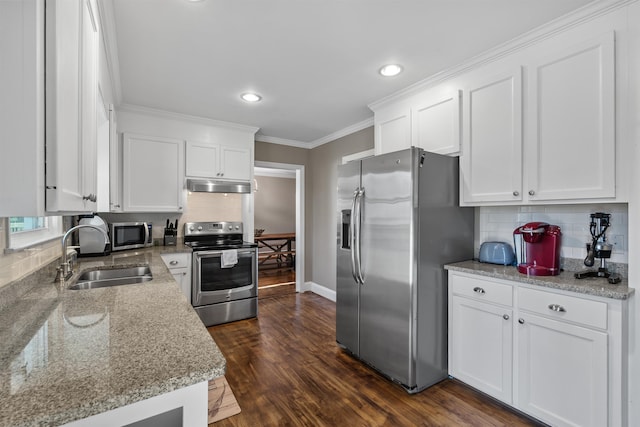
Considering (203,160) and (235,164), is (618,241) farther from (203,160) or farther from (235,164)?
(203,160)

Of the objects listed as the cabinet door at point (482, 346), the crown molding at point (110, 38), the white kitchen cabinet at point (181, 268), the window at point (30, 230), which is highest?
the crown molding at point (110, 38)

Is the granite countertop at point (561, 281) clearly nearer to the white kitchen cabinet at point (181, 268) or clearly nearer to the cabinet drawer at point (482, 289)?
the cabinet drawer at point (482, 289)

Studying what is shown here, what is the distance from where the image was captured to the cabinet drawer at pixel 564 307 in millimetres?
1552

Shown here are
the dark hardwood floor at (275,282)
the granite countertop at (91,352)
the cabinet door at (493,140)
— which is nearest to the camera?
the granite countertop at (91,352)

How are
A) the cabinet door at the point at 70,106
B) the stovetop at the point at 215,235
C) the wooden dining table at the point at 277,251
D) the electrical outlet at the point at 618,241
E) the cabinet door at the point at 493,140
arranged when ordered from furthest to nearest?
the wooden dining table at the point at 277,251 < the stovetop at the point at 215,235 < the cabinet door at the point at 493,140 < the electrical outlet at the point at 618,241 < the cabinet door at the point at 70,106

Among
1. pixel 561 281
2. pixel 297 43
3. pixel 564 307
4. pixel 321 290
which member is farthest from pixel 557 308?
pixel 321 290

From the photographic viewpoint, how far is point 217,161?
12.1 ft

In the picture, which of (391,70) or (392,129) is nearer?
(391,70)

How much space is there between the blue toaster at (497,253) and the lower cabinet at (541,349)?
32 centimetres

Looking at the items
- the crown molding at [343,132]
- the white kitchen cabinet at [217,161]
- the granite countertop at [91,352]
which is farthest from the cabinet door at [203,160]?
the granite countertop at [91,352]

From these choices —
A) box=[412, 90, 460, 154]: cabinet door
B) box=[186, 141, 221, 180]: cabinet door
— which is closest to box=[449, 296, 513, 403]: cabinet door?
box=[412, 90, 460, 154]: cabinet door

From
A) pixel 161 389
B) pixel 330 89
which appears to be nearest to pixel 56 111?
pixel 161 389

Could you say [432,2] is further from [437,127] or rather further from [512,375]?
[512,375]

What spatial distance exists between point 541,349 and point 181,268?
10.1 feet
